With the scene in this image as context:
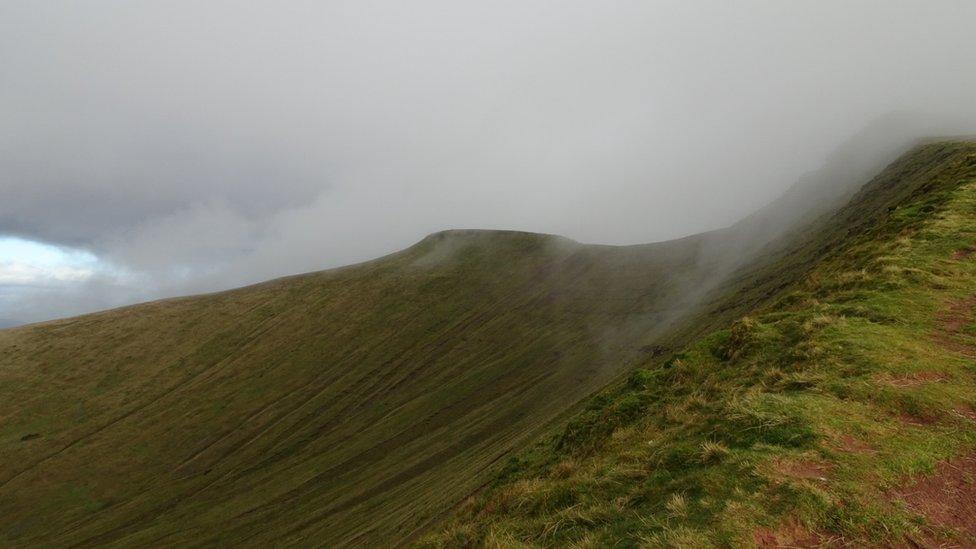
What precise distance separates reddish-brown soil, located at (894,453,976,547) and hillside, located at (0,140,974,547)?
0.40 metres

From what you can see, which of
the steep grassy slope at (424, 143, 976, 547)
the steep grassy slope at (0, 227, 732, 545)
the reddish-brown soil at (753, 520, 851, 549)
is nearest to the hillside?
the steep grassy slope at (424, 143, 976, 547)

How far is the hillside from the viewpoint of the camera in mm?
11609

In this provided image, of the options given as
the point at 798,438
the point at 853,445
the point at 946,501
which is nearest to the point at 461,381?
the point at 798,438

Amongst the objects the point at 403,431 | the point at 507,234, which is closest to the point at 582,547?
the point at 403,431

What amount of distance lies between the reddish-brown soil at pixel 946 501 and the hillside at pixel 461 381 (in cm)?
40

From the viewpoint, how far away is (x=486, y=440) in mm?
53969

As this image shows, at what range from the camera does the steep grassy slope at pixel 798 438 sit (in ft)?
23.6

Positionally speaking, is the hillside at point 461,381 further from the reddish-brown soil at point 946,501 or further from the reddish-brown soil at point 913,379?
the reddish-brown soil at point 946,501

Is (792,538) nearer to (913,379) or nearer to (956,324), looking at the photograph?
(913,379)

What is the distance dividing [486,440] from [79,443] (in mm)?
108394

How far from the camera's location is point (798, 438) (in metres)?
8.89

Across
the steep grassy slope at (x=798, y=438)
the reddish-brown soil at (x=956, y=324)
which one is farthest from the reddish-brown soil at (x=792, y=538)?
the reddish-brown soil at (x=956, y=324)

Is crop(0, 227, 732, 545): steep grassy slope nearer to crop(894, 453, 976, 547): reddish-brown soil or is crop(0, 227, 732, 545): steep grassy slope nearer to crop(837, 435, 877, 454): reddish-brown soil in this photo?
crop(837, 435, 877, 454): reddish-brown soil

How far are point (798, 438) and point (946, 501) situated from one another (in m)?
2.06
